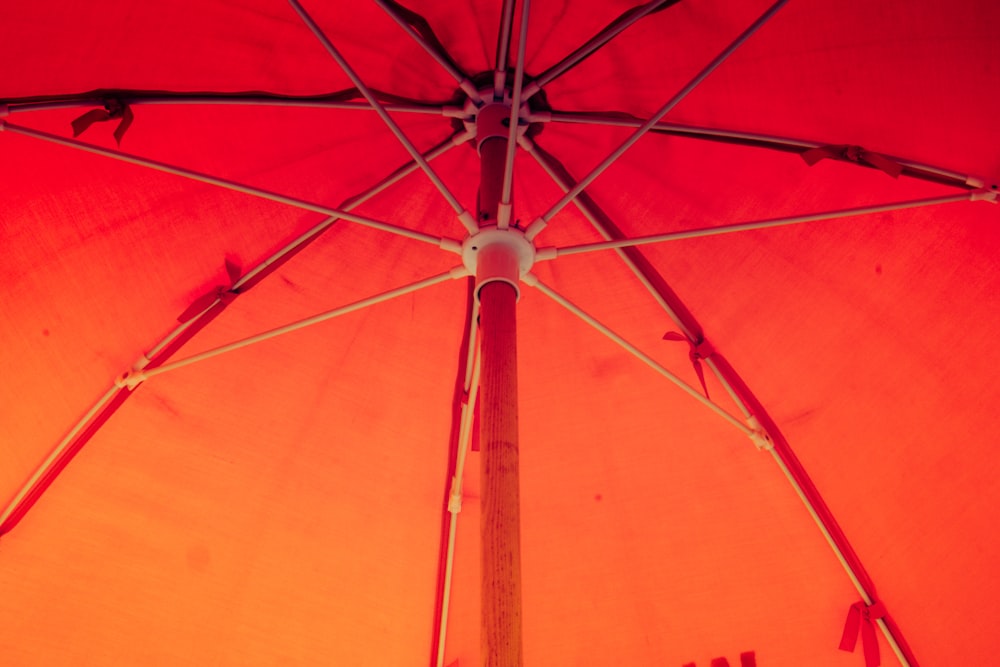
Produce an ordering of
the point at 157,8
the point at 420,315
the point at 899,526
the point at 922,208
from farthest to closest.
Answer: the point at 420,315
the point at 899,526
the point at 922,208
the point at 157,8

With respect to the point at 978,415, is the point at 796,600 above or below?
below

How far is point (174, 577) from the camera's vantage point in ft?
11.7

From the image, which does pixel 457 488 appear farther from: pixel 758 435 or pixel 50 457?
pixel 50 457

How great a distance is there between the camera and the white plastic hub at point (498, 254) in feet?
9.41

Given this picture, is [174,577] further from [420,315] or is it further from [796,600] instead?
[796,600]

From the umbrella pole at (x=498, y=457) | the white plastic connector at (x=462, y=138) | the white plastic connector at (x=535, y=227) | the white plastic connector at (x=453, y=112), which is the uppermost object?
the white plastic connector at (x=462, y=138)

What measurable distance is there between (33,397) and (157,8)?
143 centimetres

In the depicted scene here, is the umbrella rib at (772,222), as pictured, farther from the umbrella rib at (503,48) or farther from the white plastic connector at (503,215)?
the umbrella rib at (503,48)

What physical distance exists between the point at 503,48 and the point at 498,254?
2.30 ft

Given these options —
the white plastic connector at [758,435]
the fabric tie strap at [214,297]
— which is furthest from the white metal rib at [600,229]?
the fabric tie strap at [214,297]

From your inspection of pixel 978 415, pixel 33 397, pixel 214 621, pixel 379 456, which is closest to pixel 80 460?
pixel 33 397

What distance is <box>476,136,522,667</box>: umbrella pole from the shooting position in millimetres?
2250

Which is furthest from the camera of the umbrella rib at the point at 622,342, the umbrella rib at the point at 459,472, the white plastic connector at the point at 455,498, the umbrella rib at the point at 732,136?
the white plastic connector at the point at 455,498

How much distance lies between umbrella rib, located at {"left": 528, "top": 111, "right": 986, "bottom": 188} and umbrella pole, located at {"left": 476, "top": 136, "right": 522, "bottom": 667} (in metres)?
0.42
